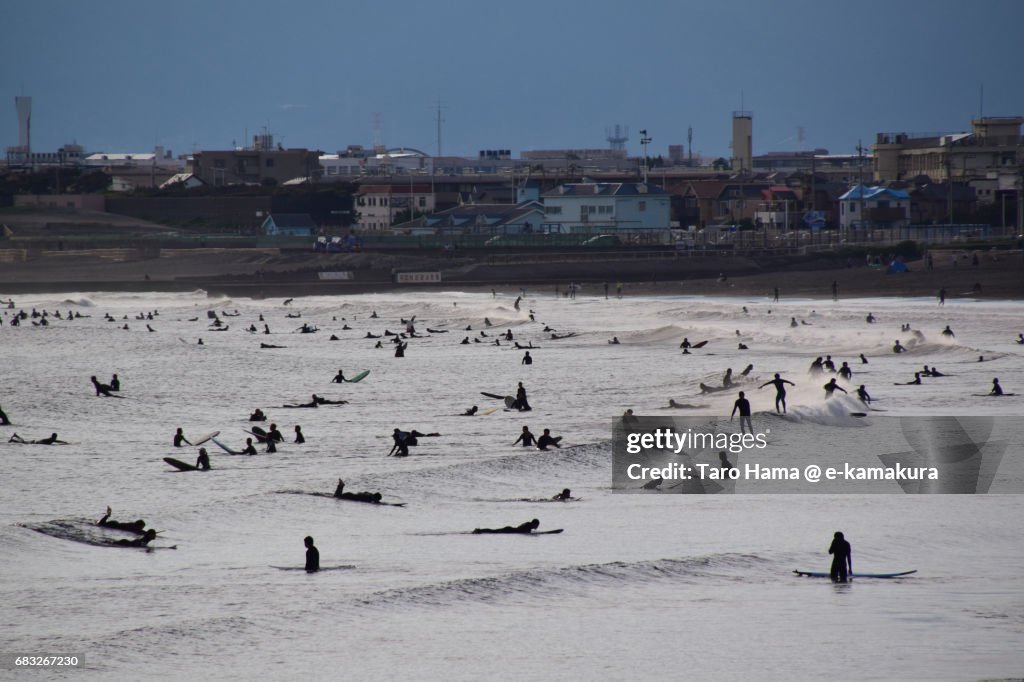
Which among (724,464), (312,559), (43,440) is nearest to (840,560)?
(312,559)

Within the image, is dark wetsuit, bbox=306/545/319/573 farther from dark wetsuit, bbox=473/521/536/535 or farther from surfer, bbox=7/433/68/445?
surfer, bbox=7/433/68/445

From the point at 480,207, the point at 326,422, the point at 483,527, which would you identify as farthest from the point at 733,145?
the point at 483,527

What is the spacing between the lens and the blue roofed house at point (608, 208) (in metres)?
94.6

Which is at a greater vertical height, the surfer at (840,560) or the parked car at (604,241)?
the parked car at (604,241)

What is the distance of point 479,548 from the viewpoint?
15805 mm

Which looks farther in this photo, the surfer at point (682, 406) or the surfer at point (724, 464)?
the surfer at point (682, 406)

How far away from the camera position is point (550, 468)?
2103cm

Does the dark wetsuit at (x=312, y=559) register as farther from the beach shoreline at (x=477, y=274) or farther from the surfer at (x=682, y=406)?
the beach shoreline at (x=477, y=274)

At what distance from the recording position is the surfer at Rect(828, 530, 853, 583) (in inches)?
556

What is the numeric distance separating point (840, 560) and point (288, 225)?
8855cm

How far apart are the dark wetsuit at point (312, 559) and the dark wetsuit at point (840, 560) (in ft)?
20.1

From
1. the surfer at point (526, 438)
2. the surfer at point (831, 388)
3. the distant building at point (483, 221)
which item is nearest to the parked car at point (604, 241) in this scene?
the distant building at point (483, 221)

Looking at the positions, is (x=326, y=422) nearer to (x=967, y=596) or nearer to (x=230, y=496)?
(x=230, y=496)

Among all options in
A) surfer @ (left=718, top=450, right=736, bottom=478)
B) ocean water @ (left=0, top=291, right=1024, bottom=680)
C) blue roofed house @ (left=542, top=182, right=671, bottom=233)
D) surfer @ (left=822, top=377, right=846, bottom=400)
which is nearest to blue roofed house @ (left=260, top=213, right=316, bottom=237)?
blue roofed house @ (left=542, top=182, right=671, bottom=233)
